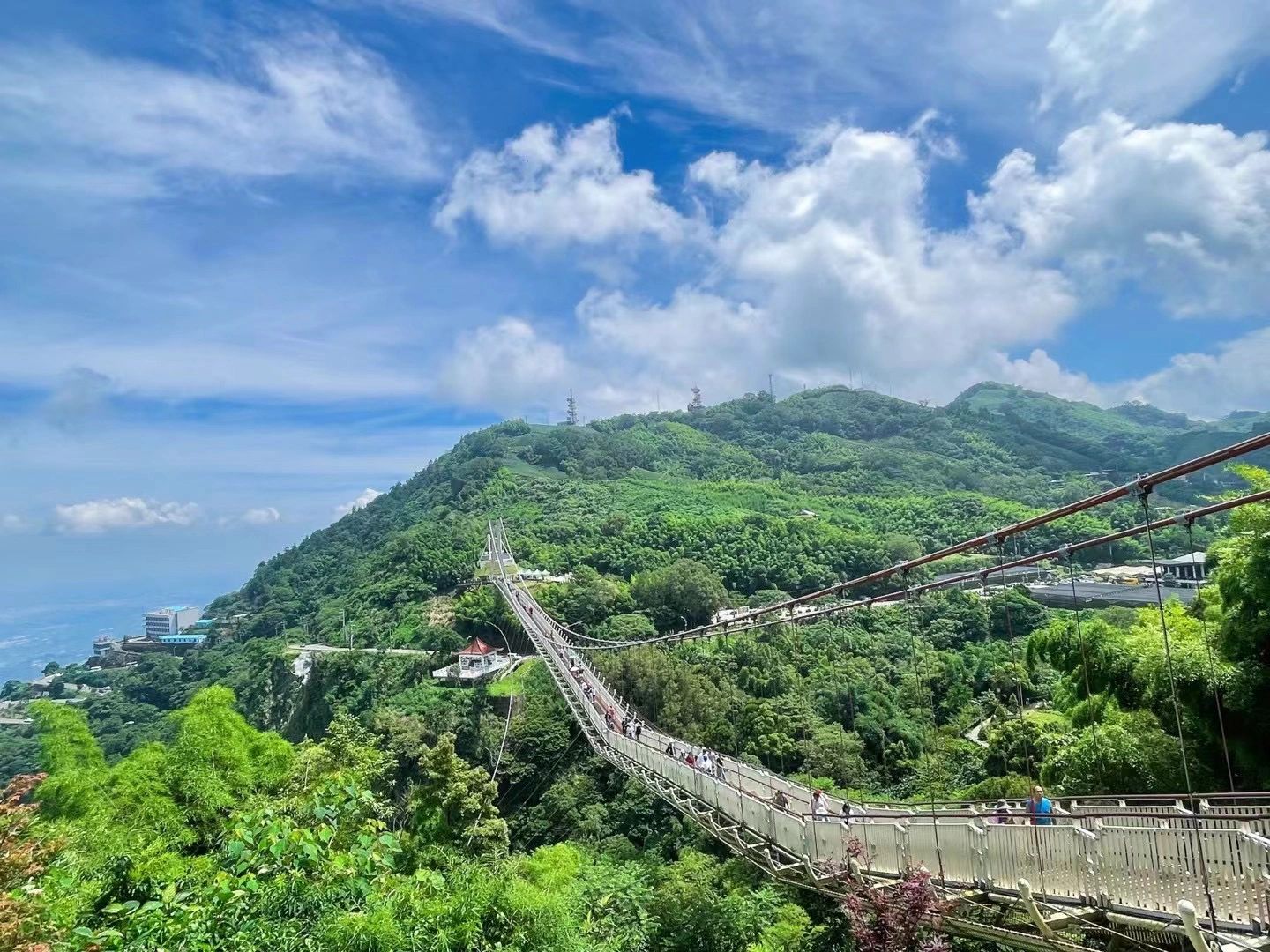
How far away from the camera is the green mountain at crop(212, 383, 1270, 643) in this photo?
5044cm

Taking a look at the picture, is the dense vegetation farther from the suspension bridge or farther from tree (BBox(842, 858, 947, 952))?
tree (BBox(842, 858, 947, 952))

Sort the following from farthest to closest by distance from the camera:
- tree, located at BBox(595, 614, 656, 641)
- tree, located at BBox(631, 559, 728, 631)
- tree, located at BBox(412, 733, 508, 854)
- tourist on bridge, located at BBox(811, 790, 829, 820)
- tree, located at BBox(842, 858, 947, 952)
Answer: tree, located at BBox(631, 559, 728, 631) < tree, located at BBox(595, 614, 656, 641) < tree, located at BBox(412, 733, 508, 854) < tourist on bridge, located at BBox(811, 790, 829, 820) < tree, located at BBox(842, 858, 947, 952)

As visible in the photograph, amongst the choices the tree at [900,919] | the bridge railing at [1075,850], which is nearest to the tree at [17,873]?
the tree at [900,919]

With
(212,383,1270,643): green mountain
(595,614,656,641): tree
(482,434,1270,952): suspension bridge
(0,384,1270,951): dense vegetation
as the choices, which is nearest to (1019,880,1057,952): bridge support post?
(482,434,1270,952): suspension bridge

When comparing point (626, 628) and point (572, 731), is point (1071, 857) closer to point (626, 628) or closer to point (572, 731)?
point (572, 731)

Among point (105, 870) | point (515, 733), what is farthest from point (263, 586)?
point (105, 870)

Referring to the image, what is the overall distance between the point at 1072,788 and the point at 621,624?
24497mm

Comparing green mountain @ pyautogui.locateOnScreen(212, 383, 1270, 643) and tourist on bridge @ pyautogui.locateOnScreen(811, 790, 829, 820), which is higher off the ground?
green mountain @ pyautogui.locateOnScreen(212, 383, 1270, 643)

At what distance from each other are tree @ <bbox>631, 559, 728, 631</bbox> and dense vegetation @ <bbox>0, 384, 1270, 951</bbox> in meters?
0.14

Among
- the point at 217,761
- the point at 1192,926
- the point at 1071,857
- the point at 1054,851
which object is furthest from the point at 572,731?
the point at 1192,926

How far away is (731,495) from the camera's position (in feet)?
253

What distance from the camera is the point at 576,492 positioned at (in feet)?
242

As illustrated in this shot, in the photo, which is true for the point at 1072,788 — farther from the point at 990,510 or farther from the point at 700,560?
the point at 990,510

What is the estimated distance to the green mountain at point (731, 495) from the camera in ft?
165
